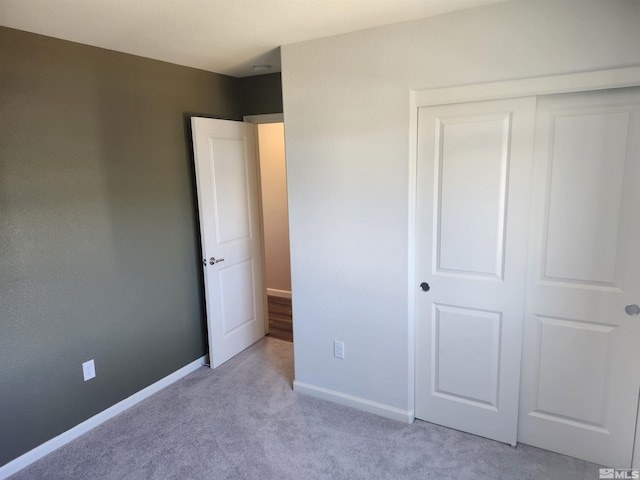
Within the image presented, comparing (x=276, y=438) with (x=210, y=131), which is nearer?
(x=276, y=438)

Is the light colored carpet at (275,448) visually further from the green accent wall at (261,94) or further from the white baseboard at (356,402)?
the green accent wall at (261,94)

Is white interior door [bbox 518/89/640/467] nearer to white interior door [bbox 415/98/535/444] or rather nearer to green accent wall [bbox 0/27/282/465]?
white interior door [bbox 415/98/535/444]

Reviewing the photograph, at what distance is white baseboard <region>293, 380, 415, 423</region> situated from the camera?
2.58 m

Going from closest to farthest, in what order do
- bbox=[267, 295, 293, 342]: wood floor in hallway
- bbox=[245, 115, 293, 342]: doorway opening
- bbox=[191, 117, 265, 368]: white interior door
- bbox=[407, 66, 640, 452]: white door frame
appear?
1. bbox=[407, 66, 640, 452]: white door frame
2. bbox=[191, 117, 265, 368]: white interior door
3. bbox=[267, 295, 293, 342]: wood floor in hallway
4. bbox=[245, 115, 293, 342]: doorway opening

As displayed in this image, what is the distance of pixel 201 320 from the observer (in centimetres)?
341

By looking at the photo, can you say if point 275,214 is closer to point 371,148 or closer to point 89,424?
point 371,148

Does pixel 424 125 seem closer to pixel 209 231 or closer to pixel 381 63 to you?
pixel 381 63

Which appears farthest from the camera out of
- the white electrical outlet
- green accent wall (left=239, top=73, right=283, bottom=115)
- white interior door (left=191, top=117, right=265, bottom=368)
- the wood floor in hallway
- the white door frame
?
the wood floor in hallway

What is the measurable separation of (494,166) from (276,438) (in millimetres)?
1995

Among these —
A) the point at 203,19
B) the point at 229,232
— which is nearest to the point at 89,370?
the point at 229,232

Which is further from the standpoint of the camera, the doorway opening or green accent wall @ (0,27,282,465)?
the doorway opening

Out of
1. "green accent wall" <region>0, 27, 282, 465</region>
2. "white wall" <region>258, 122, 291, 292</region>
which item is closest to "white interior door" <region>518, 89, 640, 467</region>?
"green accent wall" <region>0, 27, 282, 465</region>

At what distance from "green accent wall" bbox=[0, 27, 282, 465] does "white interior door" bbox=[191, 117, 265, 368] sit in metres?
0.16

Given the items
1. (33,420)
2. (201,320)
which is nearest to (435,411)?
(201,320)
